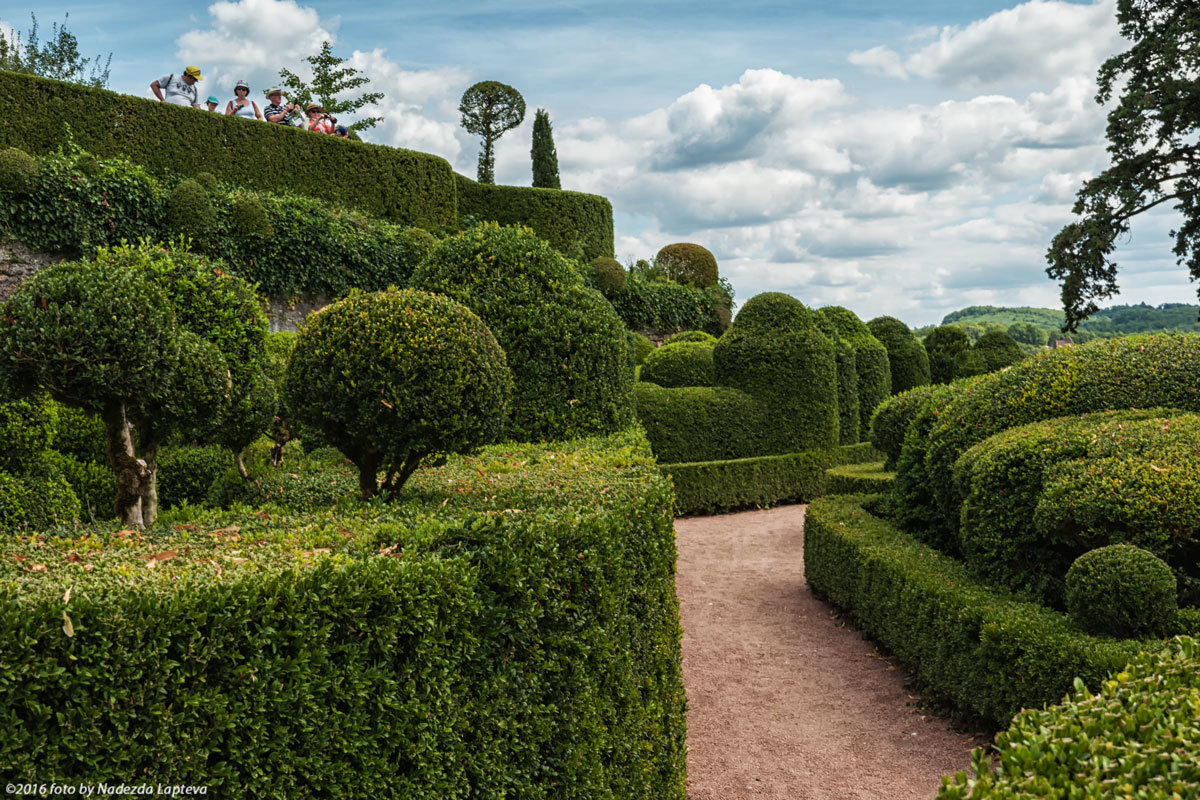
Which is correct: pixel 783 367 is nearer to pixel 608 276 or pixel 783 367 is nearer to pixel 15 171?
pixel 608 276

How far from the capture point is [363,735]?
3.06 meters

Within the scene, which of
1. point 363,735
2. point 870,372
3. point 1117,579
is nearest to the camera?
point 363,735

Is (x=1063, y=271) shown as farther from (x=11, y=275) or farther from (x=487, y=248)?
(x=11, y=275)

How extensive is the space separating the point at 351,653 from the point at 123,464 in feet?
10.9

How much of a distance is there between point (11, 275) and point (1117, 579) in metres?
19.4

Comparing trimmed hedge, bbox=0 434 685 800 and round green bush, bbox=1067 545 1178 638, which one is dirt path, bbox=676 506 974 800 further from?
round green bush, bbox=1067 545 1178 638

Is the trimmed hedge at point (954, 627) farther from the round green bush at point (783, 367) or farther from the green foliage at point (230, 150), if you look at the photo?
the green foliage at point (230, 150)

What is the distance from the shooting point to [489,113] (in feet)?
116

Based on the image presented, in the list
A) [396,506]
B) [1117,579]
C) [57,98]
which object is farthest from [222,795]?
[57,98]

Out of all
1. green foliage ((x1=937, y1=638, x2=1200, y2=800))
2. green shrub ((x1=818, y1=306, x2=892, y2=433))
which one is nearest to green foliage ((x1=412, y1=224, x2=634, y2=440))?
green foliage ((x1=937, y1=638, x2=1200, y2=800))

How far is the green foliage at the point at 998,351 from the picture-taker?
23.7 meters

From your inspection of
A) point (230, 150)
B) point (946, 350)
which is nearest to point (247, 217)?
point (230, 150)

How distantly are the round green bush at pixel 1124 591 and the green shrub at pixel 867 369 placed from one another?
13371 millimetres

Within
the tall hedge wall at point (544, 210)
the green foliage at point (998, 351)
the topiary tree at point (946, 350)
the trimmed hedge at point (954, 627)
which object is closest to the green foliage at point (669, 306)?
the tall hedge wall at point (544, 210)
